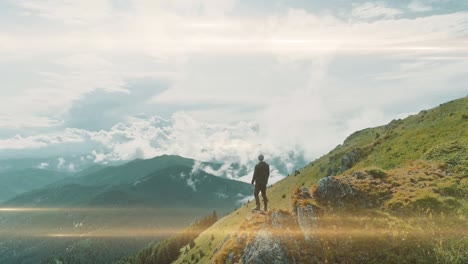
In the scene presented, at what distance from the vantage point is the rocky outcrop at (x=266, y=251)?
67.9 feet

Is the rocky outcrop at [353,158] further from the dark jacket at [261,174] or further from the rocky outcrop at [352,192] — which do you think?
the dark jacket at [261,174]

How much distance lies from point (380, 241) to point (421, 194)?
19.4 feet

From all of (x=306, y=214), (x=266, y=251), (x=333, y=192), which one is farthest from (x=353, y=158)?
(x=266, y=251)

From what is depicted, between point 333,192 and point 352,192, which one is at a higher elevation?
point 333,192

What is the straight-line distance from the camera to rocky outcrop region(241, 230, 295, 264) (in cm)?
2070

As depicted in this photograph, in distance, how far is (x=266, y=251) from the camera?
829 inches

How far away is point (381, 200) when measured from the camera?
25391mm

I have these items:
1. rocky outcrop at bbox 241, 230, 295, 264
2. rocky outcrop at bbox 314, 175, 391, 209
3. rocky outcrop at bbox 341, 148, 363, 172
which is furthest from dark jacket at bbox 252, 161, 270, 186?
rocky outcrop at bbox 341, 148, 363, 172

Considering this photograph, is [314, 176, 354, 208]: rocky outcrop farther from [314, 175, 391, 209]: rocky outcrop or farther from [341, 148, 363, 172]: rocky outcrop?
[341, 148, 363, 172]: rocky outcrop

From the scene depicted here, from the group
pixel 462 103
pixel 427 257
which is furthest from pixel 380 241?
pixel 462 103

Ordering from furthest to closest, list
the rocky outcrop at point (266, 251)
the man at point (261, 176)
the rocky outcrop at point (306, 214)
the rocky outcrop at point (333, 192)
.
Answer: the man at point (261, 176) → the rocky outcrop at point (333, 192) → the rocky outcrop at point (306, 214) → the rocky outcrop at point (266, 251)

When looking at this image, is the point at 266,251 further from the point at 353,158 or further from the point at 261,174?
the point at 353,158

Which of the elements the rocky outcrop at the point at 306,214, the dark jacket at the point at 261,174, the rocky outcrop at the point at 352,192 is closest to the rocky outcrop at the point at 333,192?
the rocky outcrop at the point at 352,192

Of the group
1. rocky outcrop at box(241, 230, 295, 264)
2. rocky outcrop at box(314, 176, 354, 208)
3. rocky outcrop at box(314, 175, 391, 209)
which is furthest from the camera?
rocky outcrop at box(314, 176, 354, 208)
